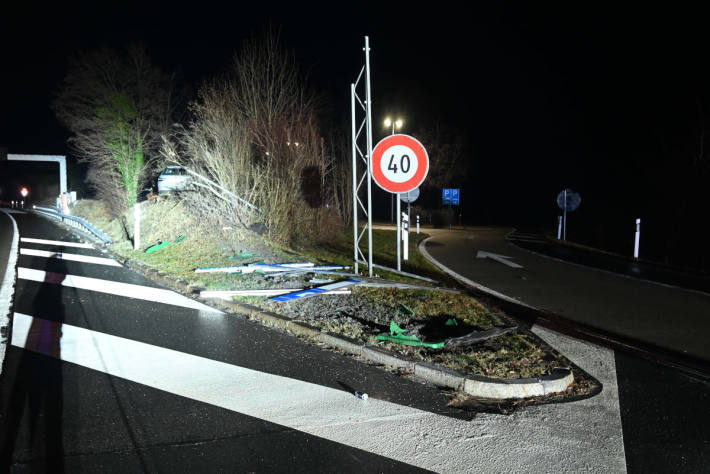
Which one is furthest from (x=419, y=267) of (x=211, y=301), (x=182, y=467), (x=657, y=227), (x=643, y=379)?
(x=657, y=227)

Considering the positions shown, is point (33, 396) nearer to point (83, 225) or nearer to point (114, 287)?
point (114, 287)

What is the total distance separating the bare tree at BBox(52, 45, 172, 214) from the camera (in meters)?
23.8

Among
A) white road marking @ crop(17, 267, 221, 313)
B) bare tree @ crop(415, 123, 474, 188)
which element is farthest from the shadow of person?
bare tree @ crop(415, 123, 474, 188)

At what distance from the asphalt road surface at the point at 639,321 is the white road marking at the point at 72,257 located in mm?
8623

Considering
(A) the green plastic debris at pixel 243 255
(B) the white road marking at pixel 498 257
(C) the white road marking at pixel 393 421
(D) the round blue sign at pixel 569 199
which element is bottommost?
(C) the white road marking at pixel 393 421

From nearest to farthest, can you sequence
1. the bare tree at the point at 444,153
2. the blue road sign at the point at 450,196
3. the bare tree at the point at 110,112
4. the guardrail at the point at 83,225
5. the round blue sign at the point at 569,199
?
the guardrail at the point at 83,225, the round blue sign at the point at 569,199, the bare tree at the point at 110,112, the blue road sign at the point at 450,196, the bare tree at the point at 444,153

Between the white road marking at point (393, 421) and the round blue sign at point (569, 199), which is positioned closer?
the white road marking at point (393, 421)

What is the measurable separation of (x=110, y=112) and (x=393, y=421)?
2540 centimetres

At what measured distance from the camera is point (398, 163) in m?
7.80

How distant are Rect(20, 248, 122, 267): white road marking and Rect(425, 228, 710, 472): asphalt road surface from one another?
28.3ft

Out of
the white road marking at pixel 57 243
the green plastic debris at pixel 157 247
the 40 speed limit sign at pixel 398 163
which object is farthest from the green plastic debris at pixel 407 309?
the white road marking at pixel 57 243

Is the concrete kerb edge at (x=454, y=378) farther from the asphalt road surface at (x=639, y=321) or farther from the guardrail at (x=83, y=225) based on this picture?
the guardrail at (x=83, y=225)

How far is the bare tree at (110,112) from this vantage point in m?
23.8

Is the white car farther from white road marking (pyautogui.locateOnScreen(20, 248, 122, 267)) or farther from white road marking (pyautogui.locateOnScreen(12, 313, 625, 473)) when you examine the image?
white road marking (pyautogui.locateOnScreen(12, 313, 625, 473))
